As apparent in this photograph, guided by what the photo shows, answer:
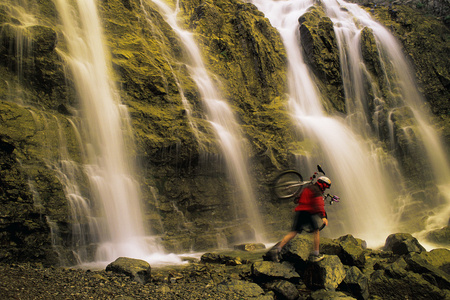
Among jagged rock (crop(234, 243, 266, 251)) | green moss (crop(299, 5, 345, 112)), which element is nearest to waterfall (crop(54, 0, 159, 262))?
jagged rock (crop(234, 243, 266, 251))

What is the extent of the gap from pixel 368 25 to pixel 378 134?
34.6 feet

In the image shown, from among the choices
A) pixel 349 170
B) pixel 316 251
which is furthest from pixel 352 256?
pixel 349 170

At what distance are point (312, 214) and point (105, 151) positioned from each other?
638cm

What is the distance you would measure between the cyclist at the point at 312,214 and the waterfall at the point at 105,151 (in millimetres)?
4395

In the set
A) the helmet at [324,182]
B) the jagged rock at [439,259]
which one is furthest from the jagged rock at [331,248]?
the helmet at [324,182]

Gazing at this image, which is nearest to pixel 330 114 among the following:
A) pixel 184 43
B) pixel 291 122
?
pixel 291 122

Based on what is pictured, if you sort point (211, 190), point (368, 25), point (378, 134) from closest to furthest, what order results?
point (211, 190), point (378, 134), point (368, 25)

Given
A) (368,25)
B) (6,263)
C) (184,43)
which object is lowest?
(6,263)

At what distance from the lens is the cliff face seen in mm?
7410

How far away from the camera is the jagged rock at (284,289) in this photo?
5750 mm

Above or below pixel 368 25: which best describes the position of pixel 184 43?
below

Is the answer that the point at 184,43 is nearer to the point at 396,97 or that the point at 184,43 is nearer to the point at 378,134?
the point at 378,134

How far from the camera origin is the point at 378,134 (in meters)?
17.2

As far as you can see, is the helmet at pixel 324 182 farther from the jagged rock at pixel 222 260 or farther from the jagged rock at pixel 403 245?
the jagged rock at pixel 403 245
